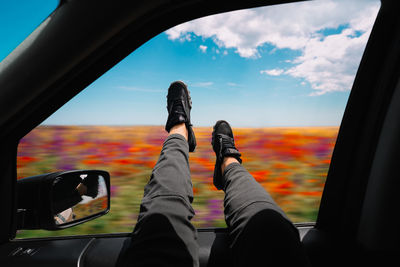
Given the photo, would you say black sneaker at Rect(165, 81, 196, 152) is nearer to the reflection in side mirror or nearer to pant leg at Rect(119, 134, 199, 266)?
pant leg at Rect(119, 134, 199, 266)

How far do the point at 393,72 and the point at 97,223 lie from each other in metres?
1.95

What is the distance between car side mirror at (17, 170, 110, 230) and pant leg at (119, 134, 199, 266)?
0.96 feet

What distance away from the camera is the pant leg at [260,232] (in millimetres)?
1129

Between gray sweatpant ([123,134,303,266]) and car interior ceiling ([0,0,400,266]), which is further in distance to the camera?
gray sweatpant ([123,134,303,266])

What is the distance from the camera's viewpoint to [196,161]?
265cm

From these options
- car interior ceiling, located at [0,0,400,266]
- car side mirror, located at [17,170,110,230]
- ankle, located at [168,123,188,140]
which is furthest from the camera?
ankle, located at [168,123,188,140]

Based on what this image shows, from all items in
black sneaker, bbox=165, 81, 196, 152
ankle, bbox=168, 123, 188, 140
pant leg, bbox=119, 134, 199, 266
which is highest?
black sneaker, bbox=165, 81, 196, 152

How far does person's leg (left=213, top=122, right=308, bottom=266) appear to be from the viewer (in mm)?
1131

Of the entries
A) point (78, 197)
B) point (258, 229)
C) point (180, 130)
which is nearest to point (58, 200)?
point (78, 197)

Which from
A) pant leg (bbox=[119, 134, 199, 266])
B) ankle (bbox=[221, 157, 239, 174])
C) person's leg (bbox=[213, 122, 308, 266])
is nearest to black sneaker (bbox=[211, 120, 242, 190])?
ankle (bbox=[221, 157, 239, 174])

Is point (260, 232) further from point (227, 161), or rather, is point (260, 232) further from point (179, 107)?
point (179, 107)

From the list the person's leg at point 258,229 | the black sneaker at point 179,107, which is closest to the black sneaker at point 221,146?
the black sneaker at point 179,107

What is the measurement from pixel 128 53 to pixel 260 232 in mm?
1011

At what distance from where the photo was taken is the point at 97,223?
5.78ft
